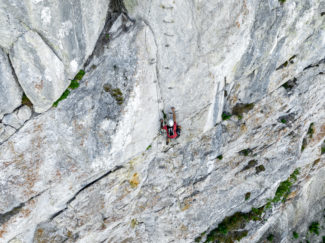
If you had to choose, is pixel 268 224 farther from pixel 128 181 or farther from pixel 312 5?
pixel 312 5

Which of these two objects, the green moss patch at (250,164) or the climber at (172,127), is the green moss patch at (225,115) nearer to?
the climber at (172,127)

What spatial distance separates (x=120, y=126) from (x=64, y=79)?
2.96 metres

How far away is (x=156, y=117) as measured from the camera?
12.2 m

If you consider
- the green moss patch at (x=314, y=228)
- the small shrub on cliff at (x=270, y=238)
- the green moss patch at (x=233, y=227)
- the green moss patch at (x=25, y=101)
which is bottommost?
the green moss patch at (x=314, y=228)

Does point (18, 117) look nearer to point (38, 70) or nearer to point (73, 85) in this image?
point (38, 70)

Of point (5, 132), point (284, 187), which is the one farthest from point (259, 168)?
point (5, 132)

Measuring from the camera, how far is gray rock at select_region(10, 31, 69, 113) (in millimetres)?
8516

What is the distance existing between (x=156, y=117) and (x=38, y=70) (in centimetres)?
559

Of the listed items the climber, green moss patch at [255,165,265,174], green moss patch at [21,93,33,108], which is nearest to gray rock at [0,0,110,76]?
green moss patch at [21,93,33,108]

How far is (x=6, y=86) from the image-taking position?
8.99 m

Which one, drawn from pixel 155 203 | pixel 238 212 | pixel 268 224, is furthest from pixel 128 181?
pixel 268 224

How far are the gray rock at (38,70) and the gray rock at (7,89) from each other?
24 cm

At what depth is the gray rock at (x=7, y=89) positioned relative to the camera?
869 cm

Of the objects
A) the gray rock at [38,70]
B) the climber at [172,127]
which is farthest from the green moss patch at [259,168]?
the gray rock at [38,70]
